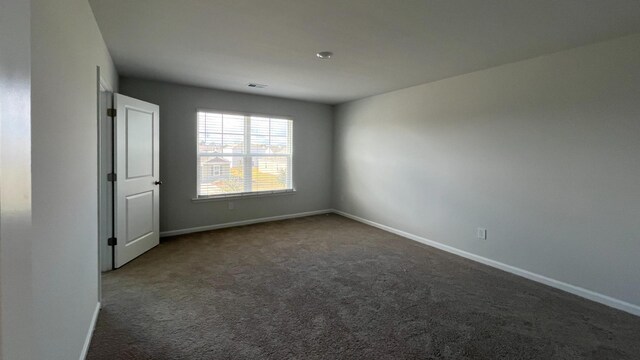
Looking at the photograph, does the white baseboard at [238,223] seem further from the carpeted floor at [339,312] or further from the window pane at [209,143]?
the window pane at [209,143]

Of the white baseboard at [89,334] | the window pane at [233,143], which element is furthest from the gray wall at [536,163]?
the white baseboard at [89,334]

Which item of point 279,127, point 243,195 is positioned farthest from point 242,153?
point 279,127

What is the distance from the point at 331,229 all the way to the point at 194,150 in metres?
2.61

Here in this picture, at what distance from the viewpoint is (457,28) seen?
2.43 m

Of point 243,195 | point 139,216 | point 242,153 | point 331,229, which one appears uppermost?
point 242,153

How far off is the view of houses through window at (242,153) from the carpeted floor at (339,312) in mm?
1515

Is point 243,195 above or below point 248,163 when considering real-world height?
below

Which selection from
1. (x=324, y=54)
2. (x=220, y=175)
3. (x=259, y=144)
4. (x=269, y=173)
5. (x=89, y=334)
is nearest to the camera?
(x=89, y=334)

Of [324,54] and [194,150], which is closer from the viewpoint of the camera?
[324,54]

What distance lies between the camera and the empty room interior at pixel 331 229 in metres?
1.50

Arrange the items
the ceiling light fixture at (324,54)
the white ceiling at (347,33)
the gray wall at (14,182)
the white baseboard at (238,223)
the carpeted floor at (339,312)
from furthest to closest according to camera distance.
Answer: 1. the white baseboard at (238,223)
2. the ceiling light fixture at (324,54)
3. the white ceiling at (347,33)
4. the carpeted floor at (339,312)
5. the gray wall at (14,182)

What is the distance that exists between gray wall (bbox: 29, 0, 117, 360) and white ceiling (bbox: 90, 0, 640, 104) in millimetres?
598

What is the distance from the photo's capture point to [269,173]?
5539mm

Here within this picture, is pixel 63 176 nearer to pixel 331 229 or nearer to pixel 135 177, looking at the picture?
pixel 135 177
